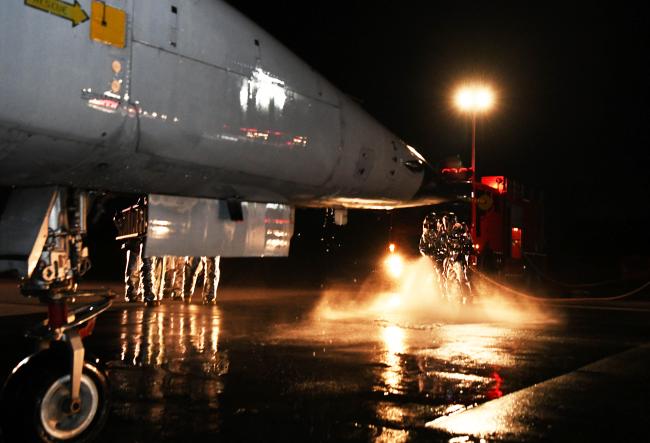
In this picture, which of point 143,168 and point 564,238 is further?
point 564,238

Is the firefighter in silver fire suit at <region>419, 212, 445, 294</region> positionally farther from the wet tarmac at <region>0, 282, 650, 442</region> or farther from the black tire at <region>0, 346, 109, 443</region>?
the black tire at <region>0, 346, 109, 443</region>

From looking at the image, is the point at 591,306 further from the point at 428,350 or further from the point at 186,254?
the point at 186,254

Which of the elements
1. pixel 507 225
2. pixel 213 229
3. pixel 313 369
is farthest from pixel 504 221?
pixel 213 229

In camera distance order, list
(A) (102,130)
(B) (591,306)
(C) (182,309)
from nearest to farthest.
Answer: (A) (102,130), (C) (182,309), (B) (591,306)

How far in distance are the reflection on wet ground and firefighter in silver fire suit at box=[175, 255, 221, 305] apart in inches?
104

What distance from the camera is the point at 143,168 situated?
15.7ft

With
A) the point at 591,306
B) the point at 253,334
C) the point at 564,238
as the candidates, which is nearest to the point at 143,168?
the point at 253,334

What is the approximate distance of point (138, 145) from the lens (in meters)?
4.58

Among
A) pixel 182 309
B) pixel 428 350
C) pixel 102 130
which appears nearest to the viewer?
pixel 102 130

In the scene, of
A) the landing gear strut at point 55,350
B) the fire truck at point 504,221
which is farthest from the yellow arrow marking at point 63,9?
the fire truck at point 504,221

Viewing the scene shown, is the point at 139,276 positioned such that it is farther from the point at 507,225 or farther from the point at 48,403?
the point at 48,403

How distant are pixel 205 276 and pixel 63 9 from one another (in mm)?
12385

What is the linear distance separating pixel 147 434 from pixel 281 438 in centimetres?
95

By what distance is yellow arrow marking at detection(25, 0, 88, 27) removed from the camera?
3.94m
